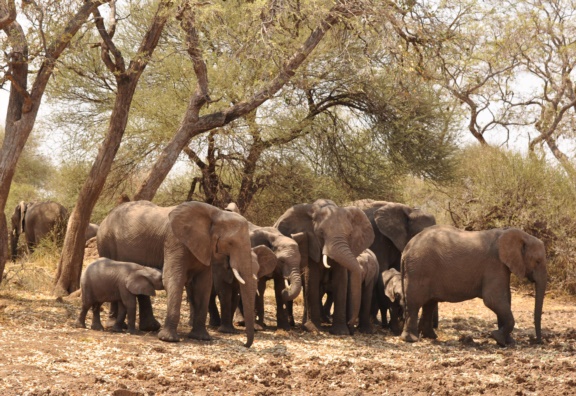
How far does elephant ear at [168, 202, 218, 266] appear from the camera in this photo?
9.72m

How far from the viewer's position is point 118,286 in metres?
9.97

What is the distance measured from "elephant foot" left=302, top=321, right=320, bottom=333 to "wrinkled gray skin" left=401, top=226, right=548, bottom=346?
3.74 ft

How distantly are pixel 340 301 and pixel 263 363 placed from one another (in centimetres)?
308

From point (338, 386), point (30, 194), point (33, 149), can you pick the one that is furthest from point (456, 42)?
point (33, 149)

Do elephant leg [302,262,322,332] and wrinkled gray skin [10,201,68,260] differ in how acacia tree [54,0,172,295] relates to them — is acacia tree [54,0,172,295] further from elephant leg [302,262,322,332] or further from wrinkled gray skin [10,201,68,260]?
wrinkled gray skin [10,201,68,260]

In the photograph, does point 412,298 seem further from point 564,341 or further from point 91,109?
point 91,109

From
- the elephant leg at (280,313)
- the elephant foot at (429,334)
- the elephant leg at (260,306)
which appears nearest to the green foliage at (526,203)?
the elephant foot at (429,334)

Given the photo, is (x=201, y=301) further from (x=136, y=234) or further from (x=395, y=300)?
(x=395, y=300)

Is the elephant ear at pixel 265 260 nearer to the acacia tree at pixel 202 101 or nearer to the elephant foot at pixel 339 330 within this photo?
the elephant foot at pixel 339 330

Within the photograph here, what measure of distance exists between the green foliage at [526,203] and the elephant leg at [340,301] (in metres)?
7.35

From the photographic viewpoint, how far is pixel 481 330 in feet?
42.3

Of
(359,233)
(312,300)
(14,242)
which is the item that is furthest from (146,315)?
(14,242)

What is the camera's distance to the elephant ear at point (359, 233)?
11.7 m

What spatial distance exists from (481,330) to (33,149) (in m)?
30.5
